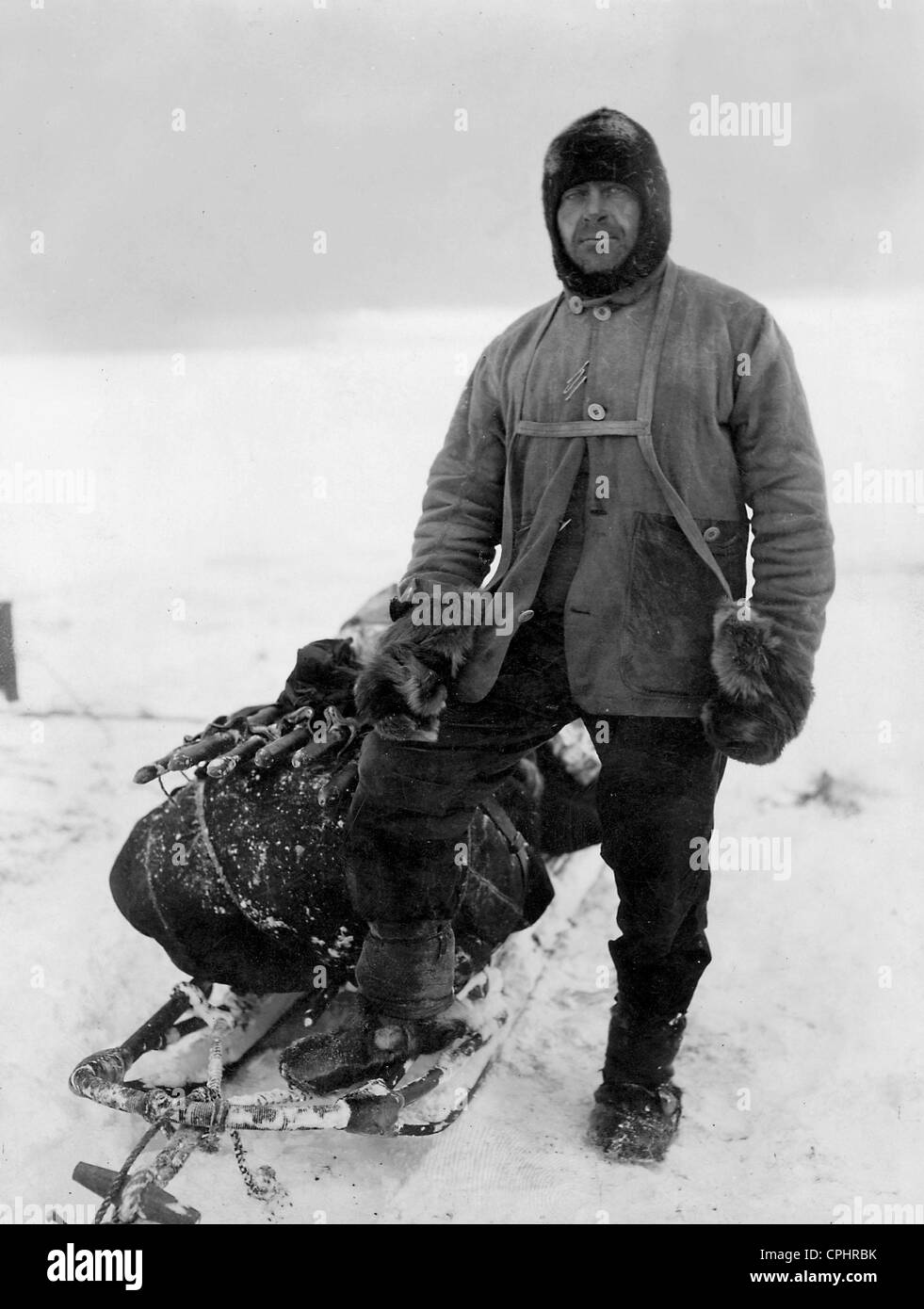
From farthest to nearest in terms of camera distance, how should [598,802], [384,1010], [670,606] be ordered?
[384,1010]
[598,802]
[670,606]

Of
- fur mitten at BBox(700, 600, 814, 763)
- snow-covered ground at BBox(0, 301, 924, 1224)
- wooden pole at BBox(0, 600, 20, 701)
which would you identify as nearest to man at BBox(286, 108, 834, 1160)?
fur mitten at BBox(700, 600, 814, 763)

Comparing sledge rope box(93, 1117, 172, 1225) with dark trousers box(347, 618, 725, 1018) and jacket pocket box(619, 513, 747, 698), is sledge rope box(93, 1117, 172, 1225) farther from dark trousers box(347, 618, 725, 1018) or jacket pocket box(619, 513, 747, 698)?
jacket pocket box(619, 513, 747, 698)

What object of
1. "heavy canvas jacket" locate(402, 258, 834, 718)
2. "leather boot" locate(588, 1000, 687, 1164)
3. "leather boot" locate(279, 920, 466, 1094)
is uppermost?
"heavy canvas jacket" locate(402, 258, 834, 718)

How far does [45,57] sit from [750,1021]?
323cm

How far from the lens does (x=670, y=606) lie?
231 centimetres

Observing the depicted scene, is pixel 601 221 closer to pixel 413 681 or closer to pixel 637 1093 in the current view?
pixel 413 681

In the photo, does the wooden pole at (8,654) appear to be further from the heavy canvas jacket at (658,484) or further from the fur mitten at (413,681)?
the heavy canvas jacket at (658,484)

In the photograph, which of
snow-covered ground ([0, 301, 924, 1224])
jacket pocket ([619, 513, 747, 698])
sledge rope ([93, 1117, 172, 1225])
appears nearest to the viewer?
sledge rope ([93, 1117, 172, 1225])

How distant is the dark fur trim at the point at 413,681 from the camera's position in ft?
7.79

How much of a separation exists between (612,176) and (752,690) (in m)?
1.13

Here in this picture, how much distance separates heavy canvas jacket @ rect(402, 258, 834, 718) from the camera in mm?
2236

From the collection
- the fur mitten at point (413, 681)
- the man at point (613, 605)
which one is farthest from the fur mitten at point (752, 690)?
the fur mitten at point (413, 681)

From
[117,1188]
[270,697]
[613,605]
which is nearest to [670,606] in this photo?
[613,605]
